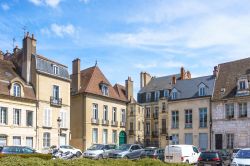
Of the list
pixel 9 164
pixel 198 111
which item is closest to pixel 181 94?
pixel 198 111

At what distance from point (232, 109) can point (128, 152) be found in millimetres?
14018

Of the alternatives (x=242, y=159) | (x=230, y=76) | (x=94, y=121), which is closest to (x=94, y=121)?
(x=94, y=121)

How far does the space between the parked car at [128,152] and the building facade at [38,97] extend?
852cm

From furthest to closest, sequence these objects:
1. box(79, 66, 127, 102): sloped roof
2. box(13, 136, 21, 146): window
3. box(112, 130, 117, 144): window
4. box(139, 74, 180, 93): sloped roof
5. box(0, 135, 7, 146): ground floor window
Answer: box(139, 74, 180, 93): sloped roof
box(112, 130, 117, 144): window
box(79, 66, 127, 102): sloped roof
box(13, 136, 21, 146): window
box(0, 135, 7, 146): ground floor window

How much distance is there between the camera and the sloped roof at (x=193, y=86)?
1619 inches

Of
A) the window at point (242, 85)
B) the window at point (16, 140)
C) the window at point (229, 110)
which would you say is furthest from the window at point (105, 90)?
the window at point (242, 85)

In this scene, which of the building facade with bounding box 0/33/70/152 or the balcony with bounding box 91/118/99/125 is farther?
the balcony with bounding box 91/118/99/125

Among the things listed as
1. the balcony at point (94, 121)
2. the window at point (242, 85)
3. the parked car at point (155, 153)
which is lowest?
the parked car at point (155, 153)

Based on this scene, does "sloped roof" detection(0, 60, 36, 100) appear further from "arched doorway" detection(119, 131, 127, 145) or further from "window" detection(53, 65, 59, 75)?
"arched doorway" detection(119, 131, 127, 145)

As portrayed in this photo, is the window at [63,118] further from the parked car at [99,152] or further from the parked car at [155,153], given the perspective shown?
the parked car at [155,153]

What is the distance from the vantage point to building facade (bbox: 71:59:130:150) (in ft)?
139

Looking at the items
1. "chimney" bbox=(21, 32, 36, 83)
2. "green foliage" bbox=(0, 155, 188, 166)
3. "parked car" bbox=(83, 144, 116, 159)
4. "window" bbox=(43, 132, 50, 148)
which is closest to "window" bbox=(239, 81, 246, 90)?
"parked car" bbox=(83, 144, 116, 159)

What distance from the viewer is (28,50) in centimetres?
3688

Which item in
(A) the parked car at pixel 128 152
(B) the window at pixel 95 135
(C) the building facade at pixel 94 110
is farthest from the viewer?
(B) the window at pixel 95 135
